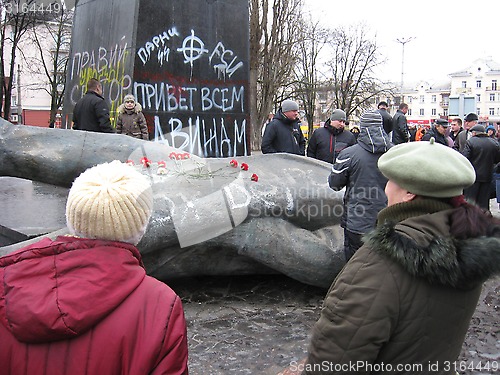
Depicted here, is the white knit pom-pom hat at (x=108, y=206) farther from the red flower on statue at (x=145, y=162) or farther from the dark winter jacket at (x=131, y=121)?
the dark winter jacket at (x=131, y=121)

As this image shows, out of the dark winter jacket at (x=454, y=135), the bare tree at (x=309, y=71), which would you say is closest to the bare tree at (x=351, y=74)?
the bare tree at (x=309, y=71)

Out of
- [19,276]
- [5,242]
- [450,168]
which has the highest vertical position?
[450,168]

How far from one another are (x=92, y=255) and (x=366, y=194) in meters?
2.94

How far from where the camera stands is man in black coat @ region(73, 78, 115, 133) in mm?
6773

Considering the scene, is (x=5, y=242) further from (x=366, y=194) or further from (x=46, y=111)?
(x=46, y=111)

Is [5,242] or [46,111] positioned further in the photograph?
[46,111]

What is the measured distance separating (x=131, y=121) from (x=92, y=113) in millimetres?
556

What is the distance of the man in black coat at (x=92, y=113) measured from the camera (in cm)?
677

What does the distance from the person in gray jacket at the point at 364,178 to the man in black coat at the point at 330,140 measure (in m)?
3.24

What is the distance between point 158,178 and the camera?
458 cm

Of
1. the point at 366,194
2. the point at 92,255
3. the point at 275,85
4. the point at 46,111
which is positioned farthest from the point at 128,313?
the point at 46,111

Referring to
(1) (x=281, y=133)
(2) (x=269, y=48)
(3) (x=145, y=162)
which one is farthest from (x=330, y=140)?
(2) (x=269, y=48)

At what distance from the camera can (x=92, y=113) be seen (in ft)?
22.4

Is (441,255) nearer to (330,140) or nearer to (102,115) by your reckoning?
(102,115)
